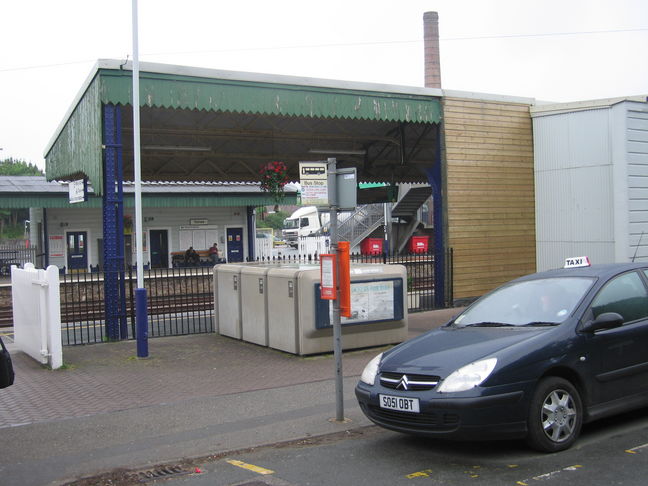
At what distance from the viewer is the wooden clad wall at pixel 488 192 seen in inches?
645

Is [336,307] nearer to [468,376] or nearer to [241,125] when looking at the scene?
[468,376]

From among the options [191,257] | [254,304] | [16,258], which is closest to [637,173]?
[254,304]

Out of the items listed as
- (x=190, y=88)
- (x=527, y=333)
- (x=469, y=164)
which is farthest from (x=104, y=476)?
(x=469, y=164)

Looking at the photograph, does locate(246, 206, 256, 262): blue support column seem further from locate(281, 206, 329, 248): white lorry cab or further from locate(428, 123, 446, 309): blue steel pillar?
locate(428, 123, 446, 309): blue steel pillar

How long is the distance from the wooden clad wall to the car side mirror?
10.00 metres

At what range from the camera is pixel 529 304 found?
22.5 ft

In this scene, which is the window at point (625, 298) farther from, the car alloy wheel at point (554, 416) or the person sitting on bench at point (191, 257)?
the person sitting on bench at point (191, 257)

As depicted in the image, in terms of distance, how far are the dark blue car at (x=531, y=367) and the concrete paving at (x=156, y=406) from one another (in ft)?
4.43

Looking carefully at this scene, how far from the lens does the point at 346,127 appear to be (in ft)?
60.9

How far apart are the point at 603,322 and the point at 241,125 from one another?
41.1 feet

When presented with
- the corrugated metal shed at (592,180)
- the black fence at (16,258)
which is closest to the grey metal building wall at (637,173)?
the corrugated metal shed at (592,180)

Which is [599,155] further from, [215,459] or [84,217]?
[84,217]

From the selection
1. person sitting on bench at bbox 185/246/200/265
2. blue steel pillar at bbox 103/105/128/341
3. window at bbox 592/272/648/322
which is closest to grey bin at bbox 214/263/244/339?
blue steel pillar at bbox 103/105/128/341

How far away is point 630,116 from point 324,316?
9207mm
